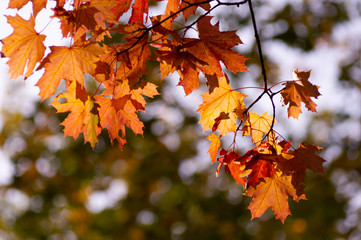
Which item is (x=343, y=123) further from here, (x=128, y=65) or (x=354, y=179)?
(x=128, y=65)

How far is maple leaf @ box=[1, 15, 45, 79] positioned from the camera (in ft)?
4.75

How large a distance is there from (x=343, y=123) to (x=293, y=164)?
8.54 meters

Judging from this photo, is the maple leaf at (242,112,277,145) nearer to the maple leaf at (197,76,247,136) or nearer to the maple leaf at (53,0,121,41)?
the maple leaf at (197,76,247,136)

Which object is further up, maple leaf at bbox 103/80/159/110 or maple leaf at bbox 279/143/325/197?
maple leaf at bbox 103/80/159/110

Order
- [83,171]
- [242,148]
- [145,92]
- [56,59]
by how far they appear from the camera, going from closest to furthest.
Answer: [56,59], [145,92], [242,148], [83,171]

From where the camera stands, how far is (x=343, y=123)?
9.16m

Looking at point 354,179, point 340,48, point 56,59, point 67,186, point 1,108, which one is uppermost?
point 1,108

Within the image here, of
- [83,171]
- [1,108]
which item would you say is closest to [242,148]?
[83,171]

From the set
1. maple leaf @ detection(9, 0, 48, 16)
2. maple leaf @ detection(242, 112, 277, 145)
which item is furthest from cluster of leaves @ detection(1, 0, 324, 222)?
maple leaf @ detection(242, 112, 277, 145)

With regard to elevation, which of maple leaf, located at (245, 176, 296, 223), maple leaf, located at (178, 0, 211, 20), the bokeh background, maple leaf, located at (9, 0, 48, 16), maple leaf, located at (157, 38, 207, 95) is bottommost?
maple leaf, located at (245, 176, 296, 223)

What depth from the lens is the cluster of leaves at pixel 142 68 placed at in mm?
1445

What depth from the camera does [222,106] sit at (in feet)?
5.93

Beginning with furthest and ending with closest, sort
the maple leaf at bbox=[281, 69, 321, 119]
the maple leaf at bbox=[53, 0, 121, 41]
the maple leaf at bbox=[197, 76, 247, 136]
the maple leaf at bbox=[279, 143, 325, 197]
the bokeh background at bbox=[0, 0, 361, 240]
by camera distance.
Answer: the bokeh background at bbox=[0, 0, 361, 240] < the maple leaf at bbox=[197, 76, 247, 136] < the maple leaf at bbox=[281, 69, 321, 119] < the maple leaf at bbox=[279, 143, 325, 197] < the maple leaf at bbox=[53, 0, 121, 41]

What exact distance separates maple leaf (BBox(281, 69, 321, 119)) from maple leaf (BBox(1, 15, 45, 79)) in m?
1.09
